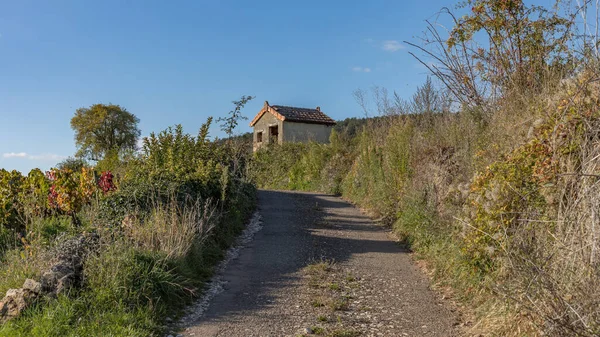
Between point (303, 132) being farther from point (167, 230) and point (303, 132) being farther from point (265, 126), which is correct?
point (167, 230)

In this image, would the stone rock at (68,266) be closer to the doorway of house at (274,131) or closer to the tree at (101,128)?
the doorway of house at (274,131)

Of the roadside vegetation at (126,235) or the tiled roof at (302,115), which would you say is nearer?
the roadside vegetation at (126,235)

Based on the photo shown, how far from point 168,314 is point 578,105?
555cm

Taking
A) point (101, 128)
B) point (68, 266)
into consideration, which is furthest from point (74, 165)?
point (68, 266)

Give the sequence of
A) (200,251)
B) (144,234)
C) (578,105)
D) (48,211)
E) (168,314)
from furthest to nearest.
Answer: (48,211) → (200,251) → (144,234) → (168,314) → (578,105)

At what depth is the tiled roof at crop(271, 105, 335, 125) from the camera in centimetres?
3350

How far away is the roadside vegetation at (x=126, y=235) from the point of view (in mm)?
5858

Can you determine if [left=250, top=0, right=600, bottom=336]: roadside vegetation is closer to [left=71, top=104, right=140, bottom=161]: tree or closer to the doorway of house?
the doorway of house

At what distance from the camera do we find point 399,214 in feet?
39.4

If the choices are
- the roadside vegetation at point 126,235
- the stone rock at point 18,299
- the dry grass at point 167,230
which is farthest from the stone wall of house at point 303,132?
the stone rock at point 18,299

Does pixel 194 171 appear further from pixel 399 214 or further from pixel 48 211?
pixel 399 214

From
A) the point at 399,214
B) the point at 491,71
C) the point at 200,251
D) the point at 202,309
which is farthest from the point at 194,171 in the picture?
the point at 491,71

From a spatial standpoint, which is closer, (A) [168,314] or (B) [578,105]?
(B) [578,105]

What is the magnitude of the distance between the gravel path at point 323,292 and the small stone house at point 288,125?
2129 cm
